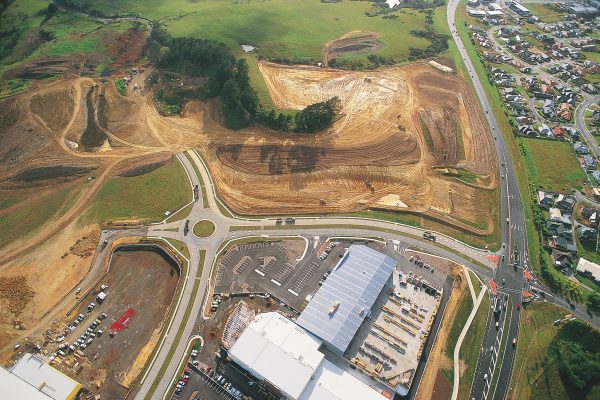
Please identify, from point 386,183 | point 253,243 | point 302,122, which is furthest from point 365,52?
point 253,243

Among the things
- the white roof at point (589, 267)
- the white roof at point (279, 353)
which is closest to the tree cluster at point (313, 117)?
the white roof at point (279, 353)

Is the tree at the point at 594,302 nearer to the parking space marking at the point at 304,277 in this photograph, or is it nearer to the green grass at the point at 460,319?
the green grass at the point at 460,319

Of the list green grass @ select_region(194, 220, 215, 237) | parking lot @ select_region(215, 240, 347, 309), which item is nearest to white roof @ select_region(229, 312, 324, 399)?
parking lot @ select_region(215, 240, 347, 309)

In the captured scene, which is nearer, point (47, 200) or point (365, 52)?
point (47, 200)

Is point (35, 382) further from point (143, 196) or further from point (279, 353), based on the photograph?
point (143, 196)

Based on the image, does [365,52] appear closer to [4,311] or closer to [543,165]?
[543,165]

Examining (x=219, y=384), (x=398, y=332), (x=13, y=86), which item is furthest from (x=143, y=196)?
(x=13, y=86)
